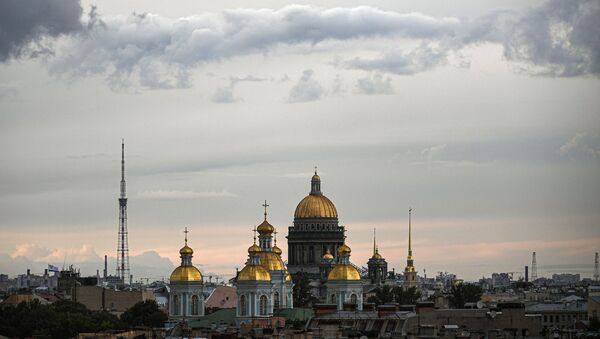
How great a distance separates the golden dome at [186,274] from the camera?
471ft

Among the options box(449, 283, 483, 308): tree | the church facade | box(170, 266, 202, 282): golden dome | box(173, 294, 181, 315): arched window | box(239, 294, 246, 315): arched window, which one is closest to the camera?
box(239, 294, 246, 315): arched window

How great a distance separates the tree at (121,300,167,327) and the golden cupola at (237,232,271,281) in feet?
23.1

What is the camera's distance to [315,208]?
190 m

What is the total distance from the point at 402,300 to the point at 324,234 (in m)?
24.2

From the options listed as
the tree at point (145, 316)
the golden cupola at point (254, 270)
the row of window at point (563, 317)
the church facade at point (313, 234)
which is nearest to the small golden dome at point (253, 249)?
the golden cupola at point (254, 270)

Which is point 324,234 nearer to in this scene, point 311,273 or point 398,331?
point 311,273

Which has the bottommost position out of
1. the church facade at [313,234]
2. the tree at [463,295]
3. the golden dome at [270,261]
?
the tree at [463,295]

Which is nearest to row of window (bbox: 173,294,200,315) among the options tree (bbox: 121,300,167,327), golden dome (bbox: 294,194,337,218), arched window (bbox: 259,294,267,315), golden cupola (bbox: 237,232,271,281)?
tree (bbox: 121,300,167,327)

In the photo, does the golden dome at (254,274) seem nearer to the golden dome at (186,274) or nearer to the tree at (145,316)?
the golden dome at (186,274)

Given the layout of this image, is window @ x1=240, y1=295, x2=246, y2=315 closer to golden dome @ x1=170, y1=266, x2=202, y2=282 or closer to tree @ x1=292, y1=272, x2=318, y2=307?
golden dome @ x1=170, y1=266, x2=202, y2=282

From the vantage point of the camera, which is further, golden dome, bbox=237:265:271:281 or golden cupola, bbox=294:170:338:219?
golden cupola, bbox=294:170:338:219

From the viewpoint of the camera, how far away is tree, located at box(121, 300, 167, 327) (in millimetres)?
142350

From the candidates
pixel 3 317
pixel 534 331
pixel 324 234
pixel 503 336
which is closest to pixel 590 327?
pixel 534 331

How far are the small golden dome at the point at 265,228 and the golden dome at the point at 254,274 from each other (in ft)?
36.6
